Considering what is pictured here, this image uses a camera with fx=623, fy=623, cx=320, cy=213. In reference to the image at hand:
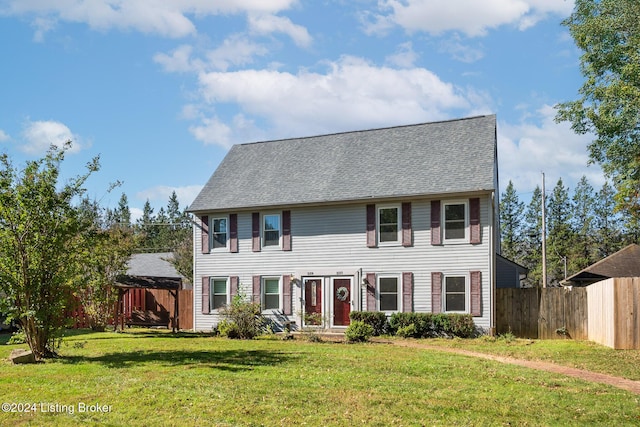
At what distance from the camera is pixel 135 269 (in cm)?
3456

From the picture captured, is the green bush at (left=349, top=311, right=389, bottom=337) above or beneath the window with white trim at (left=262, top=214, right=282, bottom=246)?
beneath

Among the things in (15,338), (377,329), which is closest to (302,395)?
(15,338)

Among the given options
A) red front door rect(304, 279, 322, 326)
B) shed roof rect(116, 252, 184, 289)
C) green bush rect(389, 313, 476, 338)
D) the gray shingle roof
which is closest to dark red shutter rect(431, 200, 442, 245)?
the gray shingle roof

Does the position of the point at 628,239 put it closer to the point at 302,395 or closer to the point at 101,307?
the point at 101,307

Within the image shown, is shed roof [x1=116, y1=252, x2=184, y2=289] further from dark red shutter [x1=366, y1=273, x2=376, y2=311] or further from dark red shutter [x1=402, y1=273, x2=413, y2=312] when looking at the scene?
dark red shutter [x1=402, y1=273, x2=413, y2=312]

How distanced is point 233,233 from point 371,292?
6.15 meters

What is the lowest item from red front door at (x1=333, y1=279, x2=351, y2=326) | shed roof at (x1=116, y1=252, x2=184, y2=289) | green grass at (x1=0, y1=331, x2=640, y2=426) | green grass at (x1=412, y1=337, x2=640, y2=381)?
green grass at (x1=412, y1=337, x2=640, y2=381)

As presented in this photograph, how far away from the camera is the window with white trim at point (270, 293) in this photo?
77.4 feet

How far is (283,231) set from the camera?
77.3 feet

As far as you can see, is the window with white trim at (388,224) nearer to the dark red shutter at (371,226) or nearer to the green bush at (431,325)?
the dark red shutter at (371,226)

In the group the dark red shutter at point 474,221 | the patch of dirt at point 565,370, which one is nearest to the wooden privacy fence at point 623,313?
the patch of dirt at point 565,370

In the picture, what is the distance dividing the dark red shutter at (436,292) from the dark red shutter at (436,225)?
1.11 meters

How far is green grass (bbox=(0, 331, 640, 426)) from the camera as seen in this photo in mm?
8031

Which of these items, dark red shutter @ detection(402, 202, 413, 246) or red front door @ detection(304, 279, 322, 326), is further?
red front door @ detection(304, 279, 322, 326)
